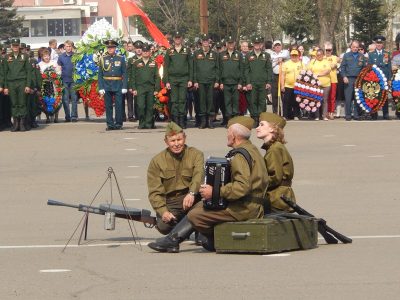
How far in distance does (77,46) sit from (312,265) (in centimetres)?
1923

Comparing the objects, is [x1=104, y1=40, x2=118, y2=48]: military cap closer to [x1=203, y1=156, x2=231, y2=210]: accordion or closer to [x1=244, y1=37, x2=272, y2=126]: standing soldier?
[x1=244, y1=37, x2=272, y2=126]: standing soldier

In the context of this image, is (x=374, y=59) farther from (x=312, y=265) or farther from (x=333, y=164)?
(x=312, y=265)

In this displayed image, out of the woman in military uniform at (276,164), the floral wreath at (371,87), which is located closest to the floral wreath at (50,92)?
the floral wreath at (371,87)

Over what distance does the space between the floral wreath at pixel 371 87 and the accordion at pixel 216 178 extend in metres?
17.1

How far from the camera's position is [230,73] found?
2714 cm

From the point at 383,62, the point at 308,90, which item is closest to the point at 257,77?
the point at 308,90

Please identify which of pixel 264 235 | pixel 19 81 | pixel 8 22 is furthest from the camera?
pixel 8 22

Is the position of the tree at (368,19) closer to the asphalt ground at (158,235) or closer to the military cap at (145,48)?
the military cap at (145,48)

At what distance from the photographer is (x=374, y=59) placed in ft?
94.6

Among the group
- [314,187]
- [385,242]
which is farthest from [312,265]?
[314,187]

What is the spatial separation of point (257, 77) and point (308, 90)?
65.6 inches

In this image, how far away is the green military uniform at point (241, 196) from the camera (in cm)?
1155

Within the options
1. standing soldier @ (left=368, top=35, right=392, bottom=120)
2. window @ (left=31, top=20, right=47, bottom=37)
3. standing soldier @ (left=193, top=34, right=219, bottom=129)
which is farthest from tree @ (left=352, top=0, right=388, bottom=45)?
window @ (left=31, top=20, right=47, bottom=37)

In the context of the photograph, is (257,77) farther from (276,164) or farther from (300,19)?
(300,19)
